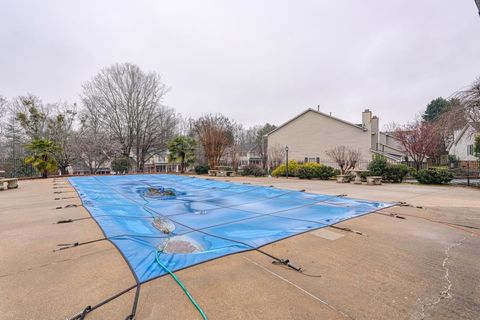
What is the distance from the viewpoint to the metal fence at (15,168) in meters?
14.7

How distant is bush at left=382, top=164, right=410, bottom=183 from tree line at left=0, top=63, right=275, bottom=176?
11659 millimetres

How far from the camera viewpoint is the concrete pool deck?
5.48 feet

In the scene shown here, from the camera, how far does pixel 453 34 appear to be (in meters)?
7.80

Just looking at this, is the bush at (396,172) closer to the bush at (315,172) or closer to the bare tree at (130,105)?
the bush at (315,172)

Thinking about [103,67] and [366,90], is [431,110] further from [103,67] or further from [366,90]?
[103,67]

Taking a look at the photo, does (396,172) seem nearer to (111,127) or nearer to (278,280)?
(278,280)

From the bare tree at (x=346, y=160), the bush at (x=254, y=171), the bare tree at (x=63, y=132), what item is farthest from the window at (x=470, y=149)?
the bare tree at (x=63, y=132)

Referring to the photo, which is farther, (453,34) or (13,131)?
(13,131)

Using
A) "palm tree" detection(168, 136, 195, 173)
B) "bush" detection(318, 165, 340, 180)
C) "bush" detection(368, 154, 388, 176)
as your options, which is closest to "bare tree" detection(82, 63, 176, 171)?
"palm tree" detection(168, 136, 195, 173)

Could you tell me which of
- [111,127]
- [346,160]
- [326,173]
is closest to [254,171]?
[326,173]

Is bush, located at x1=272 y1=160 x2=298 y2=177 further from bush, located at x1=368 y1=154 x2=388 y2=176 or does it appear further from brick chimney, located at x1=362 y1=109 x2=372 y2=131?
brick chimney, located at x1=362 y1=109 x2=372 y2=131

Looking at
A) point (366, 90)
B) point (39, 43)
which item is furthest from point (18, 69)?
point (366, 90)

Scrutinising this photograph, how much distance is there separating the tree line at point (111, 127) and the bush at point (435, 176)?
13178 mm

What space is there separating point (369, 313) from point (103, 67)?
83.9 feet
